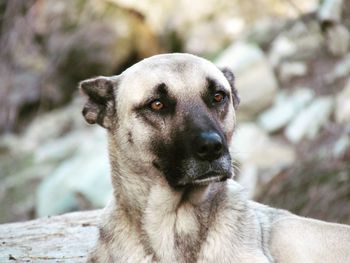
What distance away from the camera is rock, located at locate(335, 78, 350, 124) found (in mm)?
10712

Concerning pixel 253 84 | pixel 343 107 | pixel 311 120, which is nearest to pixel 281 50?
pixel 253 84

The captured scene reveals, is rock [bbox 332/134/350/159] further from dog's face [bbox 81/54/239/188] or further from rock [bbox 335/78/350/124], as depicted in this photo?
dog's face [bbox 81/54/239/188]

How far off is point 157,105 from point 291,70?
30.4ft

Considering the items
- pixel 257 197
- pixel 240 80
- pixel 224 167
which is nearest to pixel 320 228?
pixel 224 167

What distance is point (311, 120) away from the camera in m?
11.5

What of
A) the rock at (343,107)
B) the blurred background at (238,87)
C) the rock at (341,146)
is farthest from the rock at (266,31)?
the rock at (341,146)

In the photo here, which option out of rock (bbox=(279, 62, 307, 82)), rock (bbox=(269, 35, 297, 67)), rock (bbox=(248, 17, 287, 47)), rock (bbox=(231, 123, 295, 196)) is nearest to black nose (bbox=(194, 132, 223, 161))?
rock (bbox=(231, 123, 295, 196))

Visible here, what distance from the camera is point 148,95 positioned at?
173 inches

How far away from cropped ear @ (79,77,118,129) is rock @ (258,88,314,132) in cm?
761

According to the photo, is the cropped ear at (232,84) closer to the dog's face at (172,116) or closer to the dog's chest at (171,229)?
the dog's face at (172,116)

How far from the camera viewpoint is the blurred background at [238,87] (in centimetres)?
916

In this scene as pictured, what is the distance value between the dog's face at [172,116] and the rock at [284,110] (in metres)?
7.57

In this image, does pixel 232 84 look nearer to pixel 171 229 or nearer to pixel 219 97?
pixel 219 97

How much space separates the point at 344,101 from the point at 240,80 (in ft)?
7.04
